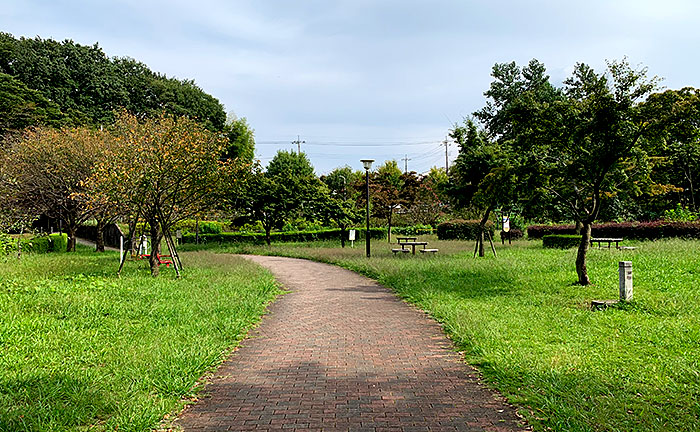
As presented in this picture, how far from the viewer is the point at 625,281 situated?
8.81 metres

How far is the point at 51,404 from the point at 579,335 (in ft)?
19.4

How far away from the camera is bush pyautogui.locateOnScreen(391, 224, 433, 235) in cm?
3678

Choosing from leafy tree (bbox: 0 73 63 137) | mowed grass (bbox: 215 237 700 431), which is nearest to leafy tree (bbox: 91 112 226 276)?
mowed grass (bbox: 215 237 700 431)

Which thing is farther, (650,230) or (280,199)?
(280,199)

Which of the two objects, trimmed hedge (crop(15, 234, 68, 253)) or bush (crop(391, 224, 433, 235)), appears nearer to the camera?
trimmed hedge (crop(15, 234, 68, 253))

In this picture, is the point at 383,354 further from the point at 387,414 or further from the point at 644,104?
the point at 644,104

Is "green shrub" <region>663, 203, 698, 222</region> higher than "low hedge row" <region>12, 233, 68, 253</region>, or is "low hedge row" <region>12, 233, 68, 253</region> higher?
"green shrub" <region>663, 203, 698, 222</region>

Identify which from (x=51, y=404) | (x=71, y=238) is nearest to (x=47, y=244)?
(x=71, y=238)

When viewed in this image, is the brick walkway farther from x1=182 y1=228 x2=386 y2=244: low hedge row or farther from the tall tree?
x1=182 y1=228 x2=386 y2=244: low hedge row

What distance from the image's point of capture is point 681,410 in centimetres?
418

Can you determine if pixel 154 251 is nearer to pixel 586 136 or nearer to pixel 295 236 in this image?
pixel 586 136

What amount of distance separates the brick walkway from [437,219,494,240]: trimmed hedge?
20.7m

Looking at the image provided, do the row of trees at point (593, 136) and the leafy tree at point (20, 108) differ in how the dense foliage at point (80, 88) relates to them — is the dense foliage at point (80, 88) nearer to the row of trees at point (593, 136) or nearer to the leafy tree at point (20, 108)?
the leafy tree at point (20, 108)

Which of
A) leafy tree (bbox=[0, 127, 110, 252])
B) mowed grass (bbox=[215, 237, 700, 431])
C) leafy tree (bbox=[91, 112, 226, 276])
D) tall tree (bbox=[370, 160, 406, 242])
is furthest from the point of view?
Result: tall tree (bbox=[370, 160, 406, 242])
